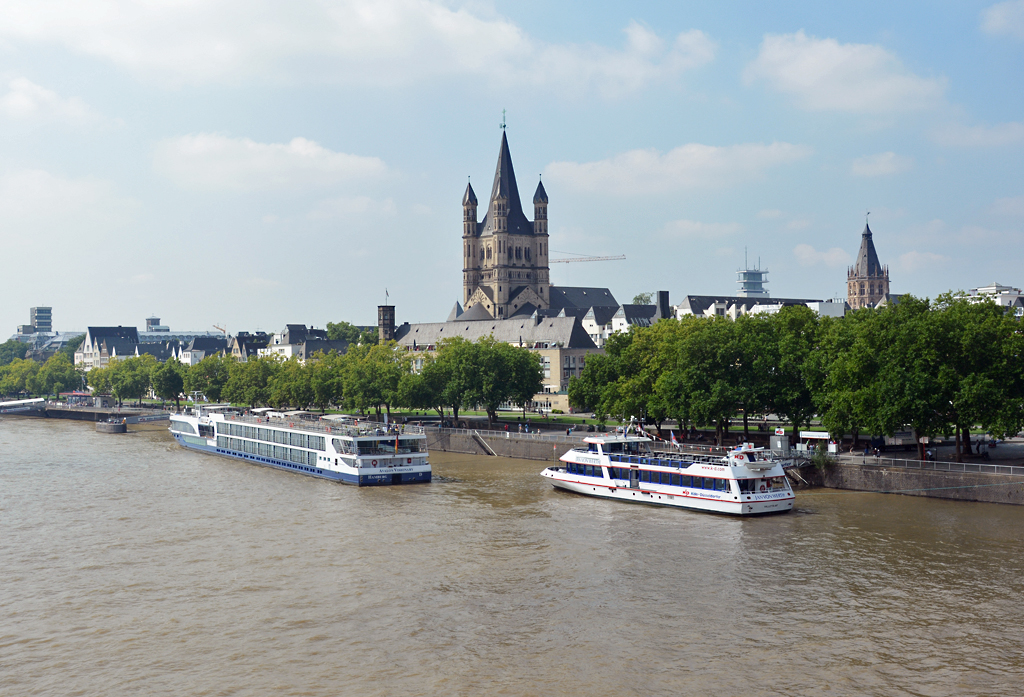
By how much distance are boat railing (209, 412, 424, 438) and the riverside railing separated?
32.3m

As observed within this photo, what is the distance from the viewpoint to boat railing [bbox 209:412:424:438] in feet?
246

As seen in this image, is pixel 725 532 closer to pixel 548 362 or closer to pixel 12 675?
pixel 12 675

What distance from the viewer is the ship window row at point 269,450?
78.7m

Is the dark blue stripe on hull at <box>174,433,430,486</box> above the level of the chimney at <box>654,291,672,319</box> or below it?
below

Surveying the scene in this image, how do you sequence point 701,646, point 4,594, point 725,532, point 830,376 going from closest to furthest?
point 701,646, point 4,594, point 725,532, point 830,376

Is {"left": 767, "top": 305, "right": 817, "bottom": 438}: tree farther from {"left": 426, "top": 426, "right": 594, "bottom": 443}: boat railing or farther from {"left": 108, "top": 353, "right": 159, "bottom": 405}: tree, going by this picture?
{"left": 108, "top": 353, "right": 159, "bottom": 405}: tree

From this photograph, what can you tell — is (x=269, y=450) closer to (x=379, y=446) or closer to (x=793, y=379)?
(x=379, y=446)

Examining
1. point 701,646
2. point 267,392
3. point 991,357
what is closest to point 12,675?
point 701,646

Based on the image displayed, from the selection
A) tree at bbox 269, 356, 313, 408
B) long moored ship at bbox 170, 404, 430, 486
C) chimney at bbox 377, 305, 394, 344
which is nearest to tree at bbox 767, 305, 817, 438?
long moored ship at bbox 170, 404, 430, 486

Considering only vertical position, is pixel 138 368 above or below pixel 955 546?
above

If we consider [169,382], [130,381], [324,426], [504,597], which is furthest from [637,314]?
[504,597]

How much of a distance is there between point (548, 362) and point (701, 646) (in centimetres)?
11301

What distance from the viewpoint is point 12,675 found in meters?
30.4

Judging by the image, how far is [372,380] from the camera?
385 feet
